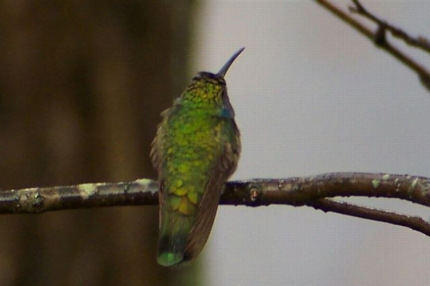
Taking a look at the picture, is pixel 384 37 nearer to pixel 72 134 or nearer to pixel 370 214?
pixel 370 214

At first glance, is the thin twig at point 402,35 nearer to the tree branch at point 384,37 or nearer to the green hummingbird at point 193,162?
the tree branch at point 384,37

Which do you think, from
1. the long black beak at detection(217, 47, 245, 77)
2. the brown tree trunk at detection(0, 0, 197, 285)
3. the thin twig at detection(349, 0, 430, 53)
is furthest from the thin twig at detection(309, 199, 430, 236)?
the brown tree trunk at detection(0, 0, 197, 285)

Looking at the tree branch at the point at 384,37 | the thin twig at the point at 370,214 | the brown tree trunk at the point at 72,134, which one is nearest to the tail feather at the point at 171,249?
the thin twig at the point at 370,214

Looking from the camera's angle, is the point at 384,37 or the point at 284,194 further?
the point at 284,194

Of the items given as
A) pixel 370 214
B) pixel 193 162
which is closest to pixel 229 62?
pixel 193 162

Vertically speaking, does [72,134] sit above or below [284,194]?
above
